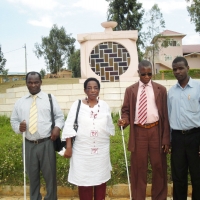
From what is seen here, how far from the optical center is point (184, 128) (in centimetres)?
298

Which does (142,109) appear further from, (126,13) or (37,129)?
(126,13)

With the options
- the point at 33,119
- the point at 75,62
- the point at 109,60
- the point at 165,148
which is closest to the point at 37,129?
the point at 33,119

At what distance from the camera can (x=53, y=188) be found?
3.22 meters

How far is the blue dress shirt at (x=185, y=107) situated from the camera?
2959 millimetres

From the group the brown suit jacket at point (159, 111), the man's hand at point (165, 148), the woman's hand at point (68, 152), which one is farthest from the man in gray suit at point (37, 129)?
the man's hand at point (165, 148)

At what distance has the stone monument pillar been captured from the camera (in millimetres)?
9500

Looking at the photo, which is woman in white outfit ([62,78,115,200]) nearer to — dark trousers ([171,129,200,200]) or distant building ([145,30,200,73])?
dark trousers ([171,129,200,200])

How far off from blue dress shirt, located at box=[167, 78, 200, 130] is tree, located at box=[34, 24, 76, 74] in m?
29.7

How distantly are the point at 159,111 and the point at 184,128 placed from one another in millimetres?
338

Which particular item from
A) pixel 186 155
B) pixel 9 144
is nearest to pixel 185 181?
pixel 186 155

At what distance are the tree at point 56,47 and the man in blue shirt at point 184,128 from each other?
97.4 ft

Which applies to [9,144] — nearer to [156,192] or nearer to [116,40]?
[156,192]

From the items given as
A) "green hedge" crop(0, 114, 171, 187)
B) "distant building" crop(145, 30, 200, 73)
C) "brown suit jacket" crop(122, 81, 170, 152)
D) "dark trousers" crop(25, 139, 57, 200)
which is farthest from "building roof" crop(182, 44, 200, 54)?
"dark trousers" crop(25, 139, 57, 200)

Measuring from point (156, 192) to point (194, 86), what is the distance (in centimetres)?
134
